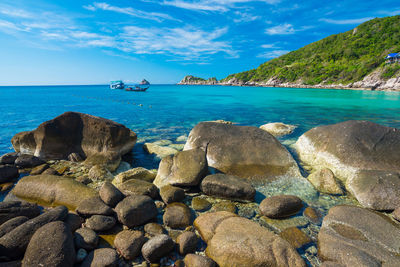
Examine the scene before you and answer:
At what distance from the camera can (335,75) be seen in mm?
101000

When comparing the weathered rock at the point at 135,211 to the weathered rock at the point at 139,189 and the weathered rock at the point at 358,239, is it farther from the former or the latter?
the weathered rock at the point at 358,239

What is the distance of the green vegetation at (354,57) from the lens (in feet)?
289

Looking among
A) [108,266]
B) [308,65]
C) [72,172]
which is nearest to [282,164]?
[108,266]

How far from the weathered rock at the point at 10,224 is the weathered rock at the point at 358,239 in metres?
6.78

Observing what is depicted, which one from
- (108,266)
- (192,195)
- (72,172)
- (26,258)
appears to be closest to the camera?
(26,258)

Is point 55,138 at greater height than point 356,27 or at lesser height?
lesser

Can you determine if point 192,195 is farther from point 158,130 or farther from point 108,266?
point 158,130

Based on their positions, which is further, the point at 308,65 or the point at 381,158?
the point at 308,65

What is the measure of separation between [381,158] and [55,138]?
15.7m

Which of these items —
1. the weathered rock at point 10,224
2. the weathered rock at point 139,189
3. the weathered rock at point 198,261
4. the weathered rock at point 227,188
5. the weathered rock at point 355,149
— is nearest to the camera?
the weathered rock at point 198,261

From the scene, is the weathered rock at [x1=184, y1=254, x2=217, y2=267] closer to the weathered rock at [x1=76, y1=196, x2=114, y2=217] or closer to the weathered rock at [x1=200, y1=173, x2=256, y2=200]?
the weathered rock at [x1=76, y1=196, x2=114, y2=217]

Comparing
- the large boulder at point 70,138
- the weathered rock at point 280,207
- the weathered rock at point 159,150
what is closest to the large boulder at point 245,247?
the weathered rock at point 280,207

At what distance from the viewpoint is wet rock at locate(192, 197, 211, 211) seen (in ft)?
20.2

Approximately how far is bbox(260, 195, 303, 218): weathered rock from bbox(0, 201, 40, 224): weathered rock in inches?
248
